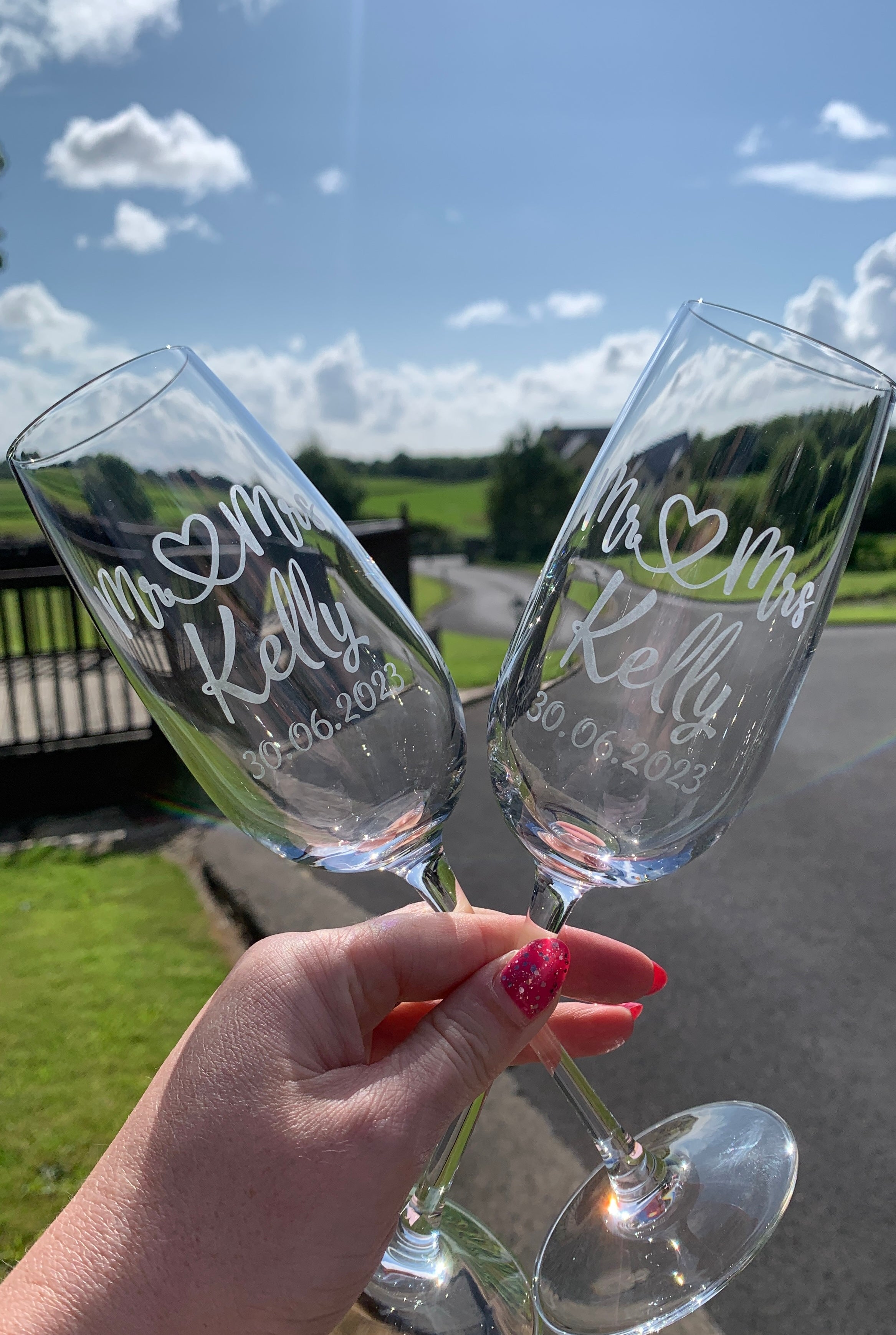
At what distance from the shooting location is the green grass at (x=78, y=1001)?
177 cm

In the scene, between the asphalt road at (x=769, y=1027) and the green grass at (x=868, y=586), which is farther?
the green grass at (x=868, y=586)

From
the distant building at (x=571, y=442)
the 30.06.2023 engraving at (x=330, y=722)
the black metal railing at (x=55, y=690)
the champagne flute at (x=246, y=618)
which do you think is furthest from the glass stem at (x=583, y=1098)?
the distant building at (x=571, y=442)

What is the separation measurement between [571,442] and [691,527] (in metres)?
35.8

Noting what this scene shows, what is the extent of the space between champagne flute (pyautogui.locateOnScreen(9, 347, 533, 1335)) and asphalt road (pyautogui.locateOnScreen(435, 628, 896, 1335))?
1.31 metres

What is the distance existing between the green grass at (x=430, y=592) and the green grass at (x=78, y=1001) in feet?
40.9

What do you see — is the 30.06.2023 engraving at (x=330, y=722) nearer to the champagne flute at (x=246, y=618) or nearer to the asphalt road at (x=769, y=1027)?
the champagne flute at (x=246, y=618)

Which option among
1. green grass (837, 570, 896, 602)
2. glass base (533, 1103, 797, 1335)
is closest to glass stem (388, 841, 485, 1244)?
glass base (533, 1103, 797, 1335)

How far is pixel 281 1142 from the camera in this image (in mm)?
751

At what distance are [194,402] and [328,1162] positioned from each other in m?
0.70

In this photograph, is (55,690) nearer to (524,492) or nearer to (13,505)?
(13,505)

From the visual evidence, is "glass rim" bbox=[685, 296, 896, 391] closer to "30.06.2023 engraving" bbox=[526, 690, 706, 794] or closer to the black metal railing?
"30.06.2023 engraving" bbox=[526, 690, 706, 794]

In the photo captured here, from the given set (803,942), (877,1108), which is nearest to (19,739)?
(803,942)

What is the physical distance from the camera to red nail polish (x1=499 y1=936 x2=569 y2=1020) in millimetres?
856

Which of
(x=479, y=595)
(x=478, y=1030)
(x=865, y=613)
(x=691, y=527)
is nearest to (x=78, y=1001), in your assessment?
(x=478, y=1030)
